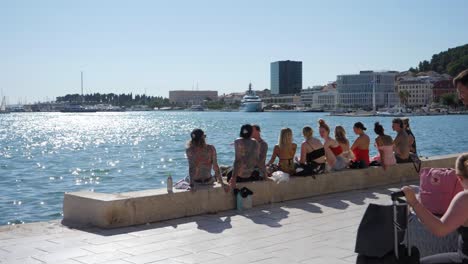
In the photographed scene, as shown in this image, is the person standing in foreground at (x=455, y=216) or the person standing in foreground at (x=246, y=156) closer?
the person standing in foreground at (x=455, y=216)

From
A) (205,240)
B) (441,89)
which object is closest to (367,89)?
(441,89)

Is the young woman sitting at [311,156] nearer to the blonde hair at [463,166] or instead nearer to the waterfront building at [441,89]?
the blonde hair at [463,166]

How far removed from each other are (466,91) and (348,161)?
23.9 feet

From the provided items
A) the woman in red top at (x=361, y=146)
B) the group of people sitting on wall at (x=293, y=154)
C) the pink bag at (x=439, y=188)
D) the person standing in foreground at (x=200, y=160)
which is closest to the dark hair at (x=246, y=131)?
the group of people sitting on wall at (x=293, y=154)

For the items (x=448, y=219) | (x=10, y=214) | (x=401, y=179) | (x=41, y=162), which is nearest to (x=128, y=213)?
(x=448, y=219)

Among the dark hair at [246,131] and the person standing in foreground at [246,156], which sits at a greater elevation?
the dark hair at [246,131]

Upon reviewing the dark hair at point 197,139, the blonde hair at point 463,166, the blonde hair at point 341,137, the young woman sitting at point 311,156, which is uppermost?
the blonde hair at point 463,166

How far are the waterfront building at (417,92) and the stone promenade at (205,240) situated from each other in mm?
186608

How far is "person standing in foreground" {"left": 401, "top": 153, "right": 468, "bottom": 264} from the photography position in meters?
3.87

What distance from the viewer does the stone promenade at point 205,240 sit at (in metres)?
6.16

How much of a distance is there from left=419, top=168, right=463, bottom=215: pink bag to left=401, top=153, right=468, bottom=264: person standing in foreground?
64 centimetres

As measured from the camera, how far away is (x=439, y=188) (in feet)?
15.7

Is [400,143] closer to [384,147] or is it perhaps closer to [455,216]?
[384,147]

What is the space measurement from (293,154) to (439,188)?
5.48 meters
